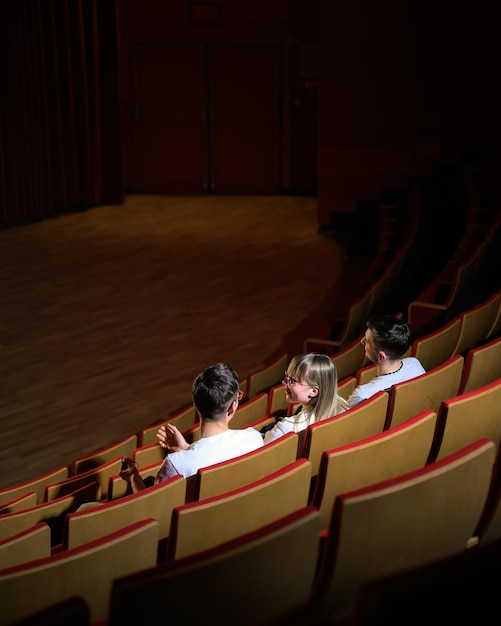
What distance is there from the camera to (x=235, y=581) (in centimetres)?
43

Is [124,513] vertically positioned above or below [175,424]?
above

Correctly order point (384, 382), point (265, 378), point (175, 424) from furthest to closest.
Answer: point (265, 378) < point (175, 424) < point (384, 382)

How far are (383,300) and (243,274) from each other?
79 centimetres

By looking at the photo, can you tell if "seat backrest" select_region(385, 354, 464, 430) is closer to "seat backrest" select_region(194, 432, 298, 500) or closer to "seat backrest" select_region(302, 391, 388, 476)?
"seat backrest" select_region(302, 391, 388, 476)

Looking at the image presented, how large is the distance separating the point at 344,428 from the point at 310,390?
104 millimetres

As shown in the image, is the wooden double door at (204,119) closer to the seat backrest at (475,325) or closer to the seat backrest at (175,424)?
the seat backrest at (175,424)

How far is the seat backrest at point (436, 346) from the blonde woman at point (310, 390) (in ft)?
0.99

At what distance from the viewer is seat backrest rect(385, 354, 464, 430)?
83cm

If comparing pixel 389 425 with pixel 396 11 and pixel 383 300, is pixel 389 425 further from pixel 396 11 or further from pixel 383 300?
pixel 396 11

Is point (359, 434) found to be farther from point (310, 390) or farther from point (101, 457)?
point (101, 457)

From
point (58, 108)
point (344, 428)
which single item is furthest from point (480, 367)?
point (58, 108)

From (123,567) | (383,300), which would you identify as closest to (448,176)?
(383,300)

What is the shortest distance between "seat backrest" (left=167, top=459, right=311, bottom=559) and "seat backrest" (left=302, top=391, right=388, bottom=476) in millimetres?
141

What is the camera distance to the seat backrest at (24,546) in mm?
634
